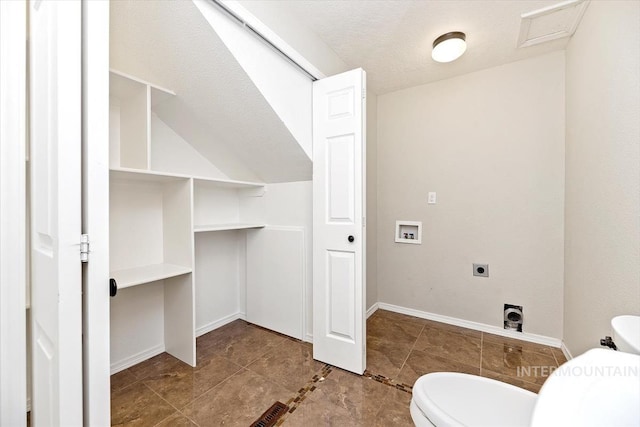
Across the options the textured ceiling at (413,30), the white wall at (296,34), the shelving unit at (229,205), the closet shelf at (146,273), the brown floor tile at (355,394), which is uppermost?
the textured ceiling at (413,30)

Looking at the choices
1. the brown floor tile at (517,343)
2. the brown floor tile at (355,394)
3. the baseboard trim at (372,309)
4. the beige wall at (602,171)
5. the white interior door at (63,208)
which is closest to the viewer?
the white interior door at (63,208)

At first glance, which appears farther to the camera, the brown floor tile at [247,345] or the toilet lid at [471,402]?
the brown floor tile at [247,345]

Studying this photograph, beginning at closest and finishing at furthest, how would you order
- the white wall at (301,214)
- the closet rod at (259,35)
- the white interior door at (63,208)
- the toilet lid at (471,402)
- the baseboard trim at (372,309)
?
the white interior door at (63,208), the toilet lid at (471,402), the closet rod at (259,35), the white wall at (301,214), the baseboard trim at (372,309)

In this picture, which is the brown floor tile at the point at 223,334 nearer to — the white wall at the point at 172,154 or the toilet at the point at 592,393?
the white wall at the point at 172,154

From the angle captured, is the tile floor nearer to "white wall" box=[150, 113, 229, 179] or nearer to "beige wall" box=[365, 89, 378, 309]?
"beige wall" box=[365, 89, 378, 309]

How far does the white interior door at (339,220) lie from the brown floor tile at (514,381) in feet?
2.78

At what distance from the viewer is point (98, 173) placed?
0.65 metres

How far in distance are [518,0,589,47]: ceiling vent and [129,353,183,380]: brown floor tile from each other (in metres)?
3.31

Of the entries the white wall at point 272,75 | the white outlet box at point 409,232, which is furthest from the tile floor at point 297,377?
the white wall at point 272,75

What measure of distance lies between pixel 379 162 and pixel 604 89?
1.71 metres

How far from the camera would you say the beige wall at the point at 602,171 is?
3.66 feet

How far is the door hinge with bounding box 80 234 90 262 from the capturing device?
2.11 ft

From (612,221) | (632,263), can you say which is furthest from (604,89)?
(632,263)

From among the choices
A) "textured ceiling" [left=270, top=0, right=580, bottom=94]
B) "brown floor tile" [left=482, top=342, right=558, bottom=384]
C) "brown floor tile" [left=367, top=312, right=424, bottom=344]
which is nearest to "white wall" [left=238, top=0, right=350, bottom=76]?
"textured ceiling" [left=270, top=0, right=580, bottom=94]
